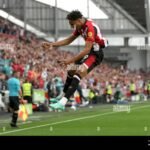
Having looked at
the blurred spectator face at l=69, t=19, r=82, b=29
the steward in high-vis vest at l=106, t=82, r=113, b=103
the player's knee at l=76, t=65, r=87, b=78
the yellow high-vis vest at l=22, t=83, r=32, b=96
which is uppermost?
the blurred spectator face at l=69, t=19, r=82, b=29

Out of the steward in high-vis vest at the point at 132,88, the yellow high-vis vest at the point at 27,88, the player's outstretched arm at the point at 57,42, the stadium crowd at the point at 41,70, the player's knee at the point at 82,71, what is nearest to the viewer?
the player's knee at the point at 82,71

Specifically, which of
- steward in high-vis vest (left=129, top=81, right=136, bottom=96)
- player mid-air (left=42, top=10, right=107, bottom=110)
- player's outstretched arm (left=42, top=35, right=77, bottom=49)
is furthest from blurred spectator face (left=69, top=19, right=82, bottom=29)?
steward in high-vis vest (left=129, top=81, right=136, bottom=96)

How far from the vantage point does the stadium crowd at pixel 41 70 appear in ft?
117

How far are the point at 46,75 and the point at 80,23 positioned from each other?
88.0 ft

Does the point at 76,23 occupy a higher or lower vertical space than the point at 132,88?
higher

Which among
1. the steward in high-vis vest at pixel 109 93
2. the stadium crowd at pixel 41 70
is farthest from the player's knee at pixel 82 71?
the steward in high-vis vest at pixel 109 93

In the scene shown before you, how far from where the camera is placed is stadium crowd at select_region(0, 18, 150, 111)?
3572 cm

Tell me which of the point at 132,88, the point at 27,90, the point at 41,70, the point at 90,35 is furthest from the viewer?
the point at 132,88

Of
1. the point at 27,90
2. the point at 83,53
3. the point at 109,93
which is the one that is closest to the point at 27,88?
the point at 27,90

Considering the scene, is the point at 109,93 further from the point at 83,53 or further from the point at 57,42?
the point at 83,53

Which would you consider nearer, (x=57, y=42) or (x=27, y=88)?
(x=57, y=42)

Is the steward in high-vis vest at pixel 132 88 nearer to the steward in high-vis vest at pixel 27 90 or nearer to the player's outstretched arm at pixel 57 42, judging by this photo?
the steward in high-vis vest at pixel 27 90

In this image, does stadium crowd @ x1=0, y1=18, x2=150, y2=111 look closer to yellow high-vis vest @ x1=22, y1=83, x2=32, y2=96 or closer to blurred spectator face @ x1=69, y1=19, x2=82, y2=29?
yellow high-vis vest @ x1=22, y1=83, x2=32, y2=96

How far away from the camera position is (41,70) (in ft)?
127
